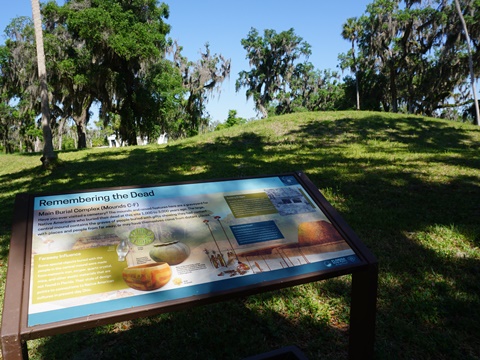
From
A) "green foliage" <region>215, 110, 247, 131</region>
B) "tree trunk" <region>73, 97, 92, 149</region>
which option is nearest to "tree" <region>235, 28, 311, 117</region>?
"green foliage" <region>215, 110, 247, 131</region>

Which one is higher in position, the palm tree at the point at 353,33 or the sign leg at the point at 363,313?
the palm tree at the point at 353,33

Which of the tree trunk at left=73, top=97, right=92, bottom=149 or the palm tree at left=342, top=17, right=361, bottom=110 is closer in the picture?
the tree trunk at left=73, top=97, right=92, bottom=149

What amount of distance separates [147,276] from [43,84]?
1032cm

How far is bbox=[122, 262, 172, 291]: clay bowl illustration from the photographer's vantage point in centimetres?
177

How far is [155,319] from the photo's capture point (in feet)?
10.2

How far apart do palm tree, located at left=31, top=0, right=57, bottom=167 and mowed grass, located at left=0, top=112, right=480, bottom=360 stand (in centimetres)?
172

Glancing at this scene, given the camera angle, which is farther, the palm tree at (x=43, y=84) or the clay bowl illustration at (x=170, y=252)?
the palm tree at (x=43, y=84)

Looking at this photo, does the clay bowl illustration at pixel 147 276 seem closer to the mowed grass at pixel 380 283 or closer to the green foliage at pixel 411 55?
the mowed grass at pixel 380 283

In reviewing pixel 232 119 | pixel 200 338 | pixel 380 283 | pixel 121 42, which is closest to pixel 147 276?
pixel 200 338

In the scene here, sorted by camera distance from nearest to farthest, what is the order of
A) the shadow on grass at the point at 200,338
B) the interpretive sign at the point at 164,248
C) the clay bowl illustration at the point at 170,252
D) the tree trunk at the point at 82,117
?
the interpretive sign at the point at 164,248 < the clay bowl illustration at the point at 170,252 < the shadow on grass at the point at 200,338 < the tree trunk at the point at 82,117

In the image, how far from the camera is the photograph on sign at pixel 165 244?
1708 millimetres

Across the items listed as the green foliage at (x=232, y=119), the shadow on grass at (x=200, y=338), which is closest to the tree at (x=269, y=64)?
the green foliage at (x=232, y=119)

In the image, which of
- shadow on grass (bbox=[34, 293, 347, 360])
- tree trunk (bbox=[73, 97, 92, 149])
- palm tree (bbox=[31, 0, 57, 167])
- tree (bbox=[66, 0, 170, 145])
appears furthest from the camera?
tree trunk (bbox=[73, 97, 92, 149])

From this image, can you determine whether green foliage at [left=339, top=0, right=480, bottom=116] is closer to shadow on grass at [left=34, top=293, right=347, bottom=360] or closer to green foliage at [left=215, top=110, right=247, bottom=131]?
green foliage at [left=215, top=110, right=247, bottom=131]
